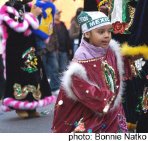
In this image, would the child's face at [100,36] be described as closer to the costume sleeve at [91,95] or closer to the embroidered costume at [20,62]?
the costume sleeve at [91,95]

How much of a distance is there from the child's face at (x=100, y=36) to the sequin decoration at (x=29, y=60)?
11.8 ft

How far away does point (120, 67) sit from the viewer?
15.1 ft

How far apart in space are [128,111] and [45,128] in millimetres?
1616

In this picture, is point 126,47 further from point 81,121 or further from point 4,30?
point 4,30

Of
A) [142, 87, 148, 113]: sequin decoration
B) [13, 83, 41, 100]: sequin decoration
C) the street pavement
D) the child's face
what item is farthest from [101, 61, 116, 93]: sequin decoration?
[13, 83, 41, 100]: sequin decoration

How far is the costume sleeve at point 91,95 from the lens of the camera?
4238 mm

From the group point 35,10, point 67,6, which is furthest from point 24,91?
point 67,6

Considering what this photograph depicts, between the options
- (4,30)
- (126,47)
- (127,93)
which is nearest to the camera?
(126,47)

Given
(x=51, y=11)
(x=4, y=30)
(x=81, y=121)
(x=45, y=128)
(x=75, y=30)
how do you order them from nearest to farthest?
1. (x=81, y=121)
2. (x=45, y=128)
3. (x=4, y=30)
4. (x=51, y=11)
5. (x=75, y=30)

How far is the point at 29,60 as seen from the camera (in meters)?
8.05

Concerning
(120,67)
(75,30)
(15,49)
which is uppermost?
(120,67)

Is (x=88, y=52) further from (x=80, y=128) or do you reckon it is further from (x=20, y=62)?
(x=20, y=62)

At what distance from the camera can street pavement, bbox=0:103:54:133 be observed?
734cm

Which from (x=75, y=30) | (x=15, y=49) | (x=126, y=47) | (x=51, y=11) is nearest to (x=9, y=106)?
(x=15, y=49)
